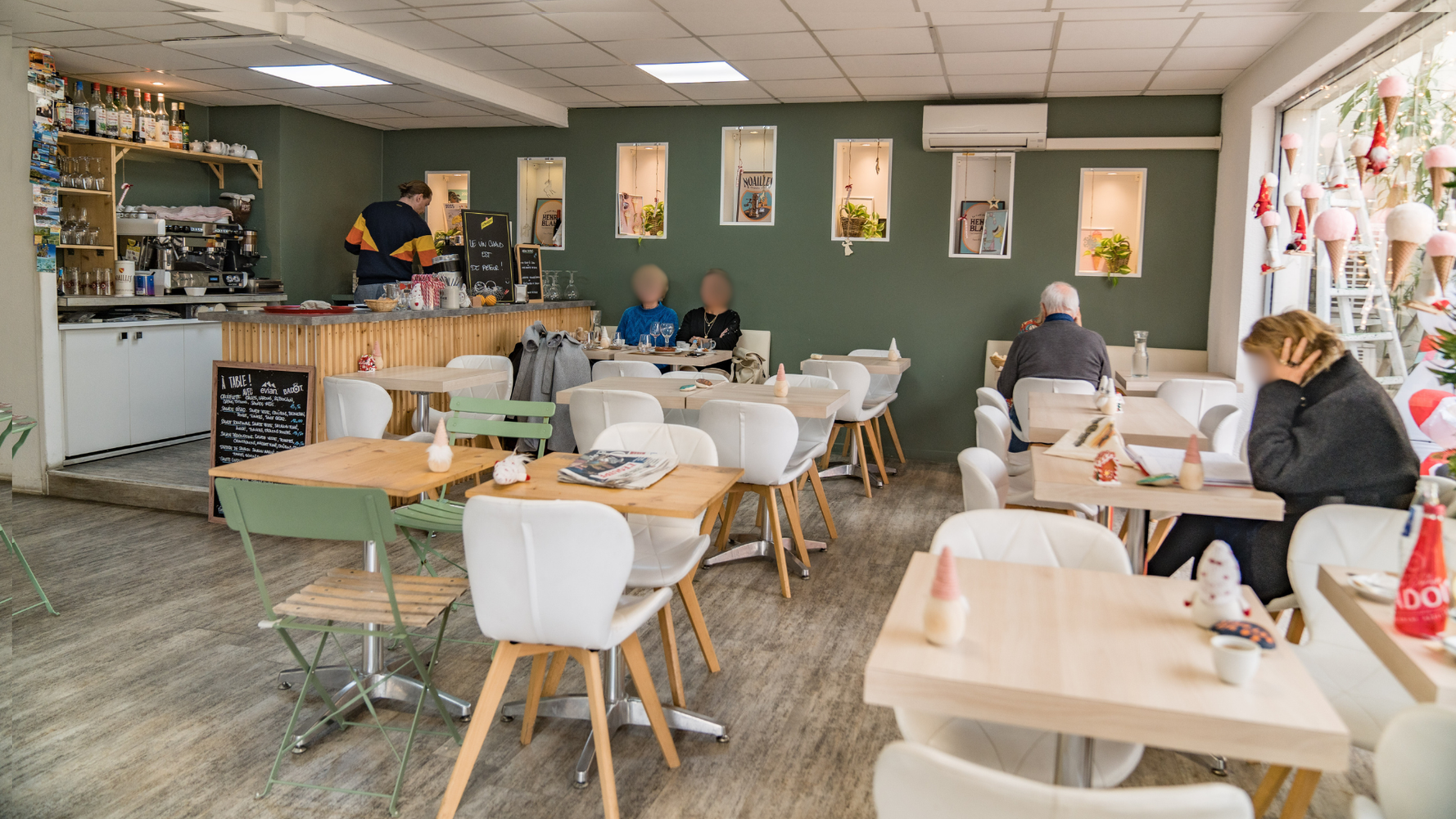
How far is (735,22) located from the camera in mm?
5422

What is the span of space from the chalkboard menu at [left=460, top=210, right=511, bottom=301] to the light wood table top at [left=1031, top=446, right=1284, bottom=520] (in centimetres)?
537

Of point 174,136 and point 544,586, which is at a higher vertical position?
point 174,136

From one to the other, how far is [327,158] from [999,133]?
570 centimetres

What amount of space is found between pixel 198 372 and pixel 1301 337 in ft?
23.4

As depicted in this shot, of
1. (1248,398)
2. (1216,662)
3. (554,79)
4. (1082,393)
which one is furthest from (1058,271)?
(1216,662)

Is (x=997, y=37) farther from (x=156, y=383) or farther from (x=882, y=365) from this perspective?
(x=156, y=383)

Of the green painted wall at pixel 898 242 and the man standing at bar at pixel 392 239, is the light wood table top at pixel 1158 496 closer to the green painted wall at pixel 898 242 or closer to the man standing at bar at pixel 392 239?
the green painted wall at pixel 898 242

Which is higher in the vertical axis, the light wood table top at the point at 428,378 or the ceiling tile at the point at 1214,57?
the ceiling tile at the point at 1214,57

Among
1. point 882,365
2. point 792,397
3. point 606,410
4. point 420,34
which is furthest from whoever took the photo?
point 882,365

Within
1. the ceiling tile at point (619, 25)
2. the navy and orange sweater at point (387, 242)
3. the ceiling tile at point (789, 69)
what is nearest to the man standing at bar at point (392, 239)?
the navy and orange sweater at point (387, 242)

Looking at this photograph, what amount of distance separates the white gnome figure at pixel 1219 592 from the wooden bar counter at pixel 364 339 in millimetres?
4620

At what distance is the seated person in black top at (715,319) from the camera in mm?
7945

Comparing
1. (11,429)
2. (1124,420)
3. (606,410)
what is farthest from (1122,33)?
(11,429)

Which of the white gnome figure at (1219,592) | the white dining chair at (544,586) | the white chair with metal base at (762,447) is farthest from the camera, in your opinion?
the white chair with metal base at (762,447)
